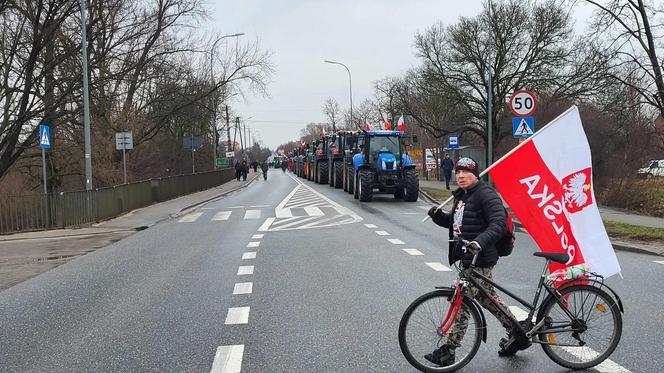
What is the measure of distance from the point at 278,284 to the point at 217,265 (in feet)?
6.69

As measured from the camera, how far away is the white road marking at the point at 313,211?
19031 millimetres

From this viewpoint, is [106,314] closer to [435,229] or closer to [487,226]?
[487,226]

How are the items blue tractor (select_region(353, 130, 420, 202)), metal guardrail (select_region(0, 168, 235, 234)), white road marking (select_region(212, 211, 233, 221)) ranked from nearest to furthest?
metal guardrail (select_region(0, 168, 235, 234)) → white road marking (select_region(212, 211, 233, 221)) → blue tractor (select_region(353, 130, 420, 202))

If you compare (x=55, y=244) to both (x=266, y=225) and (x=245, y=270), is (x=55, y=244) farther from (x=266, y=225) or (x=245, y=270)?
(x=245, y=270)

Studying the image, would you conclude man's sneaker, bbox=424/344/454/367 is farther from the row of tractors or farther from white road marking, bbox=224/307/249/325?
the row of tractors

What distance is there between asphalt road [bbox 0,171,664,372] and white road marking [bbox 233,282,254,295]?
0.02m

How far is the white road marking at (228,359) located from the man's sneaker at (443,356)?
1.48 m

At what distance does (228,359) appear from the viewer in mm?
4934

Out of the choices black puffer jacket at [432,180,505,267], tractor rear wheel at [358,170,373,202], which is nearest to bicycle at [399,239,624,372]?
black puffer jacket at [432,180,505,267]

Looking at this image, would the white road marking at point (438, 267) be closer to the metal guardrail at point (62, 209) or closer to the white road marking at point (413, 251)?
the white road marking at point (413, 251)

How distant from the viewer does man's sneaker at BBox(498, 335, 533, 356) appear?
184 inches

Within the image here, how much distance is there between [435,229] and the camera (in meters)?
14.7

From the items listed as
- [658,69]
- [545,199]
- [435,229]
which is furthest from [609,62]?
[545,199]

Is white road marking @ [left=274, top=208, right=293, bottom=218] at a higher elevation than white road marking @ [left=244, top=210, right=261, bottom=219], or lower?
higher
